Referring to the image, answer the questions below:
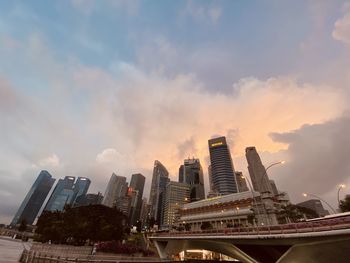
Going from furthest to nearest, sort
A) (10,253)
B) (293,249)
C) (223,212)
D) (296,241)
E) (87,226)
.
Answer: (223,212)
(87,226)
(10,253)
(293,249)
(296,241)

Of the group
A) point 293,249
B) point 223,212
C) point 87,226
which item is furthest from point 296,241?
point 223,212

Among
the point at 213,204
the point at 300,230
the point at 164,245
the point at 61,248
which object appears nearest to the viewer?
the point at 300,230

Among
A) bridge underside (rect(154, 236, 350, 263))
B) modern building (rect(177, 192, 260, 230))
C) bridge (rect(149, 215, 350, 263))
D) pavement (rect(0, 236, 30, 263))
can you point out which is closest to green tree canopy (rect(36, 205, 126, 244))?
pavement (rect(0, 236, 30, 263))

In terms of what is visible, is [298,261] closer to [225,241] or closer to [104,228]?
[225,241]

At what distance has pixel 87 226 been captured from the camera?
63.9 metres

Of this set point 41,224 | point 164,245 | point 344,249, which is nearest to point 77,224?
point 164,245

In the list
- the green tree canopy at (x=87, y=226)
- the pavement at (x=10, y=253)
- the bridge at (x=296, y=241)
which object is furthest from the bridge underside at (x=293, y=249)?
the pavement at (x=10, y=253)

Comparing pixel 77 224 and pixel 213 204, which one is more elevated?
pixel 213 204

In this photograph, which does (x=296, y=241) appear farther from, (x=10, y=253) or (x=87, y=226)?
(x=10, y=253)

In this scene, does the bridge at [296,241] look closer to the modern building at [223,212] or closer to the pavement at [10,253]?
the pavement at [10,253]

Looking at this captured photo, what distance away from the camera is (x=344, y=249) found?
21.3 meters

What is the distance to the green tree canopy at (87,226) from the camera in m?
64.2

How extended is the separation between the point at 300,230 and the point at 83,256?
4671cm


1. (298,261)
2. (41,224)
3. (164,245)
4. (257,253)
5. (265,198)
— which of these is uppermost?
(265,198)
